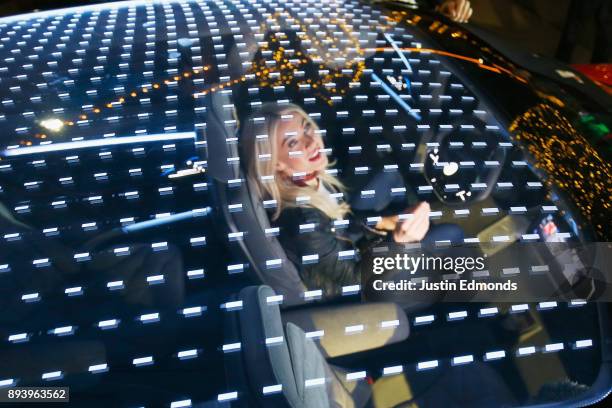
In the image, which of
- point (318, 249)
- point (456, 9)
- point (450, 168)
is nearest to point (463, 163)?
point (450, 168)

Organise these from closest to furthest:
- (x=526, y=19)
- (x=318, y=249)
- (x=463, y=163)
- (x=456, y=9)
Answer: (x=318, y=249) → (x=463, y=163) → (x=456, y=9) → (x=526, y=19)

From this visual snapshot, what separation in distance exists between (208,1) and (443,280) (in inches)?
30.0

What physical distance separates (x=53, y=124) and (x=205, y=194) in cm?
25

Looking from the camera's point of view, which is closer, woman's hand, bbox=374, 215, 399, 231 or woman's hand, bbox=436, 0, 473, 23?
woman's hand, bbox=374, 215, 399, 231

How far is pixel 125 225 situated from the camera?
67cm

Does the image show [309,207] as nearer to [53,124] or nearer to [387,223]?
[387,223]

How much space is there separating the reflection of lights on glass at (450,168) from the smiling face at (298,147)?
0.50 ft

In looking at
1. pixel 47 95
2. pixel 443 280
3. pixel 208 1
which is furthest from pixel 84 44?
pixel 443 280

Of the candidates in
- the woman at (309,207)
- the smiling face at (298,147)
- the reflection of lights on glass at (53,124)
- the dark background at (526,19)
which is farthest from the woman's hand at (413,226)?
the dark background at (526,19)

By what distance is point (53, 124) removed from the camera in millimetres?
791

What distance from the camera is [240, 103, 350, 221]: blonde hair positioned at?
70 centimetres

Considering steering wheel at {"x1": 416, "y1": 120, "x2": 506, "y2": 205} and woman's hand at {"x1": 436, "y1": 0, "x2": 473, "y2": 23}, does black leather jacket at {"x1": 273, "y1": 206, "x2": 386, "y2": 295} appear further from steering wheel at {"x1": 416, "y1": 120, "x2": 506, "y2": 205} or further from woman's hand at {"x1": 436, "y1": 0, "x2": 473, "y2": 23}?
woman's hand at {"x1": 436, "y1": 0, "x2": 473, "y2": 23}

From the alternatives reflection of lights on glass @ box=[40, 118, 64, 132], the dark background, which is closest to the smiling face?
reflection of lights on glass @ box=[40, 118, 64, 132]

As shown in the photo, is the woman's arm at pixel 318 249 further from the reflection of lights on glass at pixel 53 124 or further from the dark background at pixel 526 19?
the dark background at pixel 526 19
